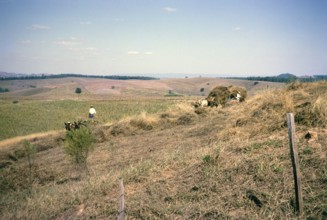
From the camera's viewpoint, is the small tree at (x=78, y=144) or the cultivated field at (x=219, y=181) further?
the small tree at (x=78, y=144)

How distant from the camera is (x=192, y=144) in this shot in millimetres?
10422

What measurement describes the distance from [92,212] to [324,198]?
3.99 m

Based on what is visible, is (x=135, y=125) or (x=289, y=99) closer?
(x=289, y=99)

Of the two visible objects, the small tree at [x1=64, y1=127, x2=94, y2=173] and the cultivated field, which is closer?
the cultivated field

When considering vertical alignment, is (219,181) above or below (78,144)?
above

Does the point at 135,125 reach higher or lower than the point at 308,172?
lower

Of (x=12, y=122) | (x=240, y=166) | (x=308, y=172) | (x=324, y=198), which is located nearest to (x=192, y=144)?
(x=240, y=166)

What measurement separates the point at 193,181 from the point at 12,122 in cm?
3544

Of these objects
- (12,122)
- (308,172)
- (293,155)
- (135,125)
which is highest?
(293,155)

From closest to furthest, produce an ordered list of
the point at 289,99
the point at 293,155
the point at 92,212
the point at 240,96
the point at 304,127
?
the point at 293,155 < the point at 92,212 < the point at 304,127 < the point at 289,99 < the point at 240,96

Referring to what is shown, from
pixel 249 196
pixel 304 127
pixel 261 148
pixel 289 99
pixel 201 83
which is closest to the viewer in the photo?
pixel 249 196

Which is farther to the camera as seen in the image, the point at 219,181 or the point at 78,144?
the point at 78,144

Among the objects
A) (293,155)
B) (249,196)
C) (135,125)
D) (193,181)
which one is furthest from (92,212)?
(135,125)

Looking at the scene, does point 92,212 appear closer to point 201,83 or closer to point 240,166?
point 240,166
